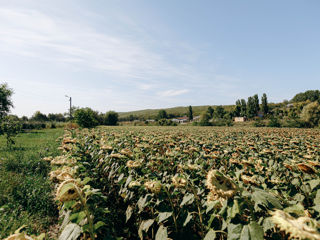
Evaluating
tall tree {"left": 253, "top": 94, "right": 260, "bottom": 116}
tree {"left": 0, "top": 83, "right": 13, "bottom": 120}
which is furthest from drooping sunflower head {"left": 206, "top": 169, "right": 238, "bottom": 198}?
tall tree {"left": 253, "top": 94, "right": 260, "bottom": 116}

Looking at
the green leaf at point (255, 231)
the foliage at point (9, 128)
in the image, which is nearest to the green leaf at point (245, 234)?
the green leaf at point (255, 231)

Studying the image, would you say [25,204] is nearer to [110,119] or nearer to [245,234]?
[245,234]

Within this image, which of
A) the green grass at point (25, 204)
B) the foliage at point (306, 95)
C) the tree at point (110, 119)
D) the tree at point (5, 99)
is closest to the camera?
the green grass at point (25, 204)

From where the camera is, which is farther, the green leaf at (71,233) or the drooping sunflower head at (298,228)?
the green leaf at (71,233)

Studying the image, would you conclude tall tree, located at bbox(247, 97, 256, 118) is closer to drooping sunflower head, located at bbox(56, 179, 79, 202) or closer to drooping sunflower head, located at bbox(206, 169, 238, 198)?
drooping sunflower head, located at bbox(206, 169, 238, 198)

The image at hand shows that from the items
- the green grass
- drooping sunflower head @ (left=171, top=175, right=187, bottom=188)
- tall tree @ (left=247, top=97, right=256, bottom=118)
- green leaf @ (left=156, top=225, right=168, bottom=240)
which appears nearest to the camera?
green leaf @ (left=156, top=225, right=168, bottom=240)

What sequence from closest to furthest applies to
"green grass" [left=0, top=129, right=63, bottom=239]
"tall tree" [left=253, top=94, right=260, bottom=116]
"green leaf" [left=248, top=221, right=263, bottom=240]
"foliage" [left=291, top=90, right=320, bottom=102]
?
"green leaf" [left=248, top=221, right=263, bottom=240]
"green grass" [left=0, top=129, right=63, bottom=239]
"tall tree" [left=253, top=94, right=260, bottom=116]
"foliage" [left=291, top=90, right=320, bottom=102]

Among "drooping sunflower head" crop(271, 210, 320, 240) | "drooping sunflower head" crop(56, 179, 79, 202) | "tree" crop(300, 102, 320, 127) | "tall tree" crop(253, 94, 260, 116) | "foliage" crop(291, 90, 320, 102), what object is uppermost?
"foliage" crop(291, 90, 320, 102)

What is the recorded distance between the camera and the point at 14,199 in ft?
12.2

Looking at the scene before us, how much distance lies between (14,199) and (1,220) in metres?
0.98

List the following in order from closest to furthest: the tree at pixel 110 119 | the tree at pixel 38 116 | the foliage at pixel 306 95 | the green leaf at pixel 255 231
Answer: the green leaf at pixel 255 231, the tree at pixel 110 119, the tree at pixel 38 116, the foliage at pixel 306 95

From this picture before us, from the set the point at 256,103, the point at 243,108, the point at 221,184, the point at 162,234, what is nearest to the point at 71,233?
the point at 162,234

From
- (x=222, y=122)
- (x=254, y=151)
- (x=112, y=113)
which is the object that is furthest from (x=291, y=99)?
(x=254, y=151)

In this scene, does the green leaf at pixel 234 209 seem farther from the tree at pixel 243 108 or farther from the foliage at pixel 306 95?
the foliage at pixel 306 95
